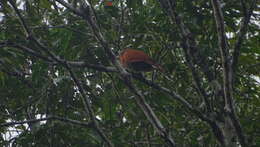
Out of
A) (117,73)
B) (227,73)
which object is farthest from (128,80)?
(227,73)


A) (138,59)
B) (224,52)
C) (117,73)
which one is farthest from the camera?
(138,59)

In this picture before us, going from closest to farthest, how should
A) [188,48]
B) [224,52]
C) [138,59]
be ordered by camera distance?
[224,52] < [188,48] < [138,59]

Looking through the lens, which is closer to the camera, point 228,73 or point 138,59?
point 228,73

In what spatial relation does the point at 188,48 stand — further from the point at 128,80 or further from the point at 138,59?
the point at 138,59

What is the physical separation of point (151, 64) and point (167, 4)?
1.27 metres

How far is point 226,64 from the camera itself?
4.02m

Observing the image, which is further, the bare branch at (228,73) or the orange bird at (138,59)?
the orange bird at (138,59)

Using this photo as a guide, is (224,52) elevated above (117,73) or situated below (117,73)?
above

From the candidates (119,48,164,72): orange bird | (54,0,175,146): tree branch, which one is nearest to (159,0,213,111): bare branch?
(54,0,175,146): tree branch

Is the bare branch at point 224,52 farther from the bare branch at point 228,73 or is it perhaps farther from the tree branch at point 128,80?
the tree branch at point 128,80

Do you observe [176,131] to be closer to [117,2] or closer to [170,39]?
[170,39]

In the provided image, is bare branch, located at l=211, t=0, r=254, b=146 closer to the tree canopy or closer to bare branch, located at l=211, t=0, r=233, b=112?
bare branch, located at l=211, t=0, r=233, b=112

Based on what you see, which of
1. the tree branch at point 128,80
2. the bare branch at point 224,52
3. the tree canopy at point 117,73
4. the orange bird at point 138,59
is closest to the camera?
the bare branch at point 224,52

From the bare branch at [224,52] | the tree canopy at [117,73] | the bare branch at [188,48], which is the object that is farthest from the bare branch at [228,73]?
the tree canopy at [117,73]
